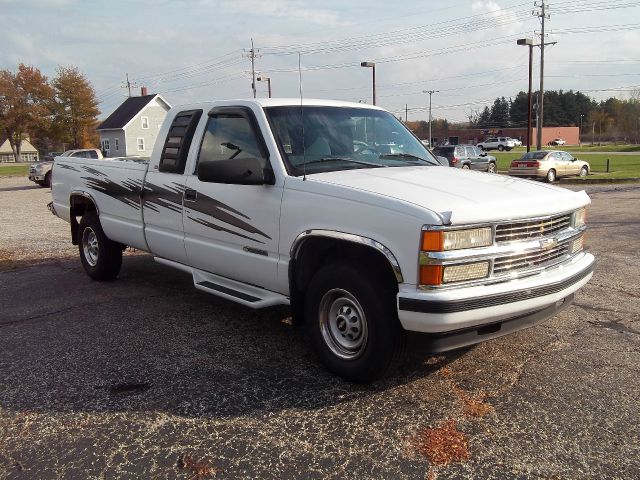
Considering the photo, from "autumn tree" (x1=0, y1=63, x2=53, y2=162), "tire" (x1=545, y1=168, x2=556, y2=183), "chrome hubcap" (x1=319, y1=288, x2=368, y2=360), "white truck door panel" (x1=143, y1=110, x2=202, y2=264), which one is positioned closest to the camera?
"chrome hubcap" (x1=319, y1=288, x2=368, y2=360)

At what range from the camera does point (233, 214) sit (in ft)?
15.5

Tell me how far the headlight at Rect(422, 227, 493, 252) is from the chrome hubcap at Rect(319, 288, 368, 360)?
70 cm

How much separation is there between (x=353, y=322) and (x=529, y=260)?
123 cm

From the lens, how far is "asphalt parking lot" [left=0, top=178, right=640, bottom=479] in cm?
309

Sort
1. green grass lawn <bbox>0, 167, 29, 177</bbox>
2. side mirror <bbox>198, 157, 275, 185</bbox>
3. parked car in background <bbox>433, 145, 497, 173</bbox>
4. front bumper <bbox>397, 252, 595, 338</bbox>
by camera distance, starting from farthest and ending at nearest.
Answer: green grass lawn <bbox>0, 167, 29, 177</bbox> < parked car in background <bbox>433, 145, 497, 173</bbox> < side mirror <bbox>198, 157, 275, 185</bbox> < front bumper <bbox>397, 252, 595, 338</bbox>

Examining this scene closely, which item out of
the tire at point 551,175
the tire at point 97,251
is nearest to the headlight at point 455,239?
the tire at point 97,251

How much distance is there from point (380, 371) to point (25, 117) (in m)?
80.7

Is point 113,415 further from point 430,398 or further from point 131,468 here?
point 430,398

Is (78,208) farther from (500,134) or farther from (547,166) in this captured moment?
(500,134)

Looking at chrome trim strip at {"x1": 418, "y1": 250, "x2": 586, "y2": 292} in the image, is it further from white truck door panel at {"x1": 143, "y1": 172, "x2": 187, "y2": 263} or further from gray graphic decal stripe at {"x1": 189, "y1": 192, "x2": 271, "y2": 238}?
white truck door panel at {"x1": 143, "y1": 172, "x2": 187, "y2": 263}

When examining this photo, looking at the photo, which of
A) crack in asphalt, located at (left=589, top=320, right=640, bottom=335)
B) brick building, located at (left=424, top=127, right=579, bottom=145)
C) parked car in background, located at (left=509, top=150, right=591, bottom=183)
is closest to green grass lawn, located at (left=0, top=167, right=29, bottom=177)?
parked car in background, located at (left=509, top=150, right=591, bottom=183)

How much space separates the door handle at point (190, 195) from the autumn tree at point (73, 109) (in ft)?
233

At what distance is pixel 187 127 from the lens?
18.0 feet

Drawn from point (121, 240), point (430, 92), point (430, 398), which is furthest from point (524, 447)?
point (430, 92)
